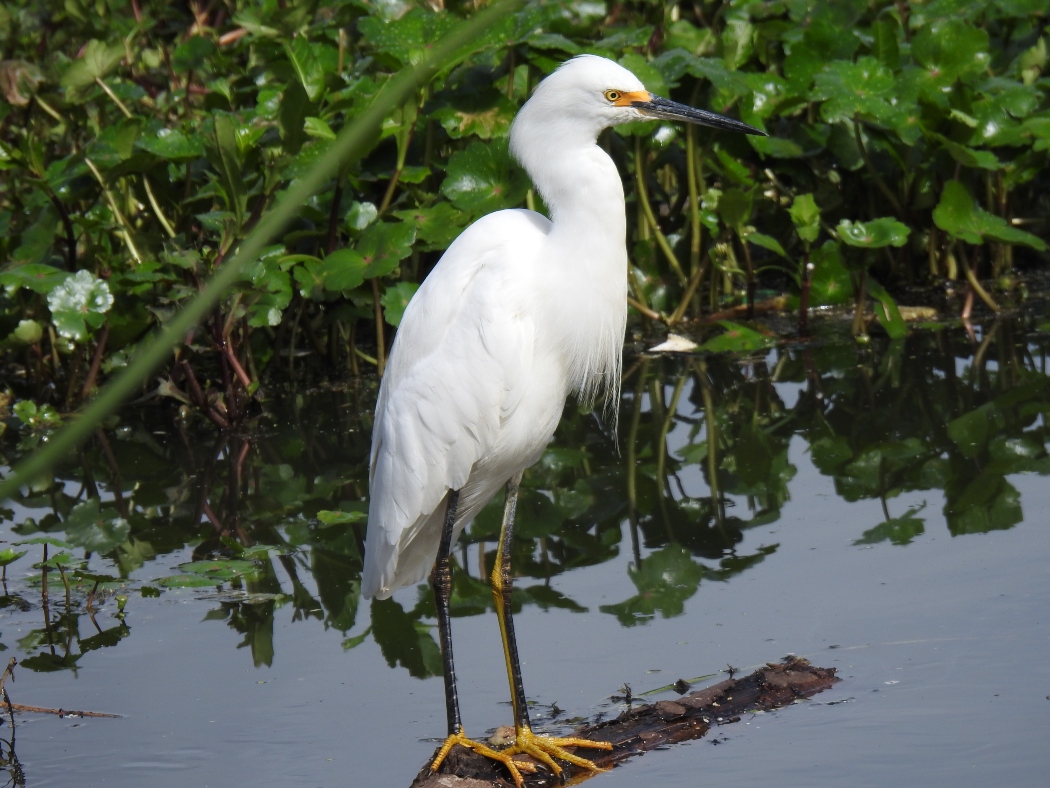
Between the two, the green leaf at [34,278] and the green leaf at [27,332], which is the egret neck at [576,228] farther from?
the green leaf at [27,332]

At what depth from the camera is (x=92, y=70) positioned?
538cm

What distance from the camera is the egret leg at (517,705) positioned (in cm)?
246

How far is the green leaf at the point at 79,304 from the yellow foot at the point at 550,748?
309 cm

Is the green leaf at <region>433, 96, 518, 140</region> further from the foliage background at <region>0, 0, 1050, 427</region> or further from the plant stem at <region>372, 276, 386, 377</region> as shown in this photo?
the plant stem at <region>372, 276, 386, 377</region>

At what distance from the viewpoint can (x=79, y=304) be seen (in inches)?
193

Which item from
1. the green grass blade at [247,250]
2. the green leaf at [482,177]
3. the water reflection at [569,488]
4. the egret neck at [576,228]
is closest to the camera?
the green grass blade at [247,250]

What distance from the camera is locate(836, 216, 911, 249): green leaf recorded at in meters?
5.34

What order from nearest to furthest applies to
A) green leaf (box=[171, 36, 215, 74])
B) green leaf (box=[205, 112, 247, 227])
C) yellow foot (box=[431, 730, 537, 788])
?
yellow foot (box=[431, 730, 537, 788])
green leaf (box=[205, 112, 247, 227])
green leaf (box=[171, 36, 215, 74])

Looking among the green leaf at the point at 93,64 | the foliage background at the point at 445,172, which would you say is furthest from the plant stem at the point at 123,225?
the green leaf at the point at 93,64

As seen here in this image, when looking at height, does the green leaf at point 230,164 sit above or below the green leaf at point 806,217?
above

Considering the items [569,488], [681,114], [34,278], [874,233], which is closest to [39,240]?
[34,278]

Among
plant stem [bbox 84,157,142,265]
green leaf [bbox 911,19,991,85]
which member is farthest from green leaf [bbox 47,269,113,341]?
green leaf [bbox 911,19,991,85]

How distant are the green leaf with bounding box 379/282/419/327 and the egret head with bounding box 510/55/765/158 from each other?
252 cm

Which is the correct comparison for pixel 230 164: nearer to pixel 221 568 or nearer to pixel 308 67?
pixel 308 67
